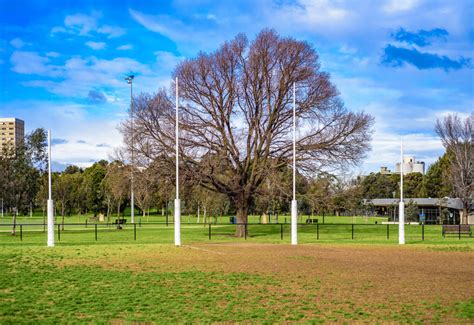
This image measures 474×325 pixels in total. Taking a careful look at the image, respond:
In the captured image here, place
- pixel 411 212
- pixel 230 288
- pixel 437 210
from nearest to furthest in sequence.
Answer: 1. pixel 230 288
2. pixel 411 212
3. pixel 437 210

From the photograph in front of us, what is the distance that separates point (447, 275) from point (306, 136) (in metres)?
24.3

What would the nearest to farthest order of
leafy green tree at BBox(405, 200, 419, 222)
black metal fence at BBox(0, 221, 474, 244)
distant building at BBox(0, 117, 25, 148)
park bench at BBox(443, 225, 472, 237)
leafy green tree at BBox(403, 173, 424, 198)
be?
black metal fence at BBox(0, 221, 474, 244) → park bench at BBox(443, 225, 472, 237) → leafy green tree at BBox(405, 200, 419, 222) → distant building at BBox(0, 117, 25, 148) → leafy green tree at BBox(403, 173, 424, 198)

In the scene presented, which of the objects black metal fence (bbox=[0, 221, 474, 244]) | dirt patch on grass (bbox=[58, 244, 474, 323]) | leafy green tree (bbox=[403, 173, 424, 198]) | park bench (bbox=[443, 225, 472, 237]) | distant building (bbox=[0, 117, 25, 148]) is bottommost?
black metal fence (bbox=[0, 221, 474, 244])

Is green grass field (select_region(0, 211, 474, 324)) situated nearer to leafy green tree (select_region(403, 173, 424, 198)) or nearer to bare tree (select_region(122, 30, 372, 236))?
bare tree (select_region(122, 30, 372, 236))

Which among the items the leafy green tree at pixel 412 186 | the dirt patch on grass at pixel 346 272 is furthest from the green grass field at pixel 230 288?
the leafy green tree at pixel 412 186

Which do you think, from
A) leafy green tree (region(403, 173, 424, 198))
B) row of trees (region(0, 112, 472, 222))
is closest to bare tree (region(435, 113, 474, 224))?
row of trees (region(0, 112, 472, 222))

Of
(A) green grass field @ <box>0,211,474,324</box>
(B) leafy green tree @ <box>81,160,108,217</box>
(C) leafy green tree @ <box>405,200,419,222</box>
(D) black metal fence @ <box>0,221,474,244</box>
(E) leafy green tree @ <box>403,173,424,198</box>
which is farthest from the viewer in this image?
(E) leafy green tree @ <box>403,173,424,198</box>

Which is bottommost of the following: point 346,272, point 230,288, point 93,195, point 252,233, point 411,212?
point 252,233

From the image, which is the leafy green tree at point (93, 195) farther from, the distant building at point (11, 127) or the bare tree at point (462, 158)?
the bare tree at point (462, 158)

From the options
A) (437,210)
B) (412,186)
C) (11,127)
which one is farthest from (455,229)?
(412,186)

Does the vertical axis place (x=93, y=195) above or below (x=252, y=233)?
above

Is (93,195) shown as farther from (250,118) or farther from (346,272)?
(346,272)

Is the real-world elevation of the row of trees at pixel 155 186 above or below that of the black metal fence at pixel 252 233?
above

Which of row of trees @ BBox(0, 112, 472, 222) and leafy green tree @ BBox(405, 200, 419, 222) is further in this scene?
leafy green tree @ BBox(405, 200, 419, 222)
